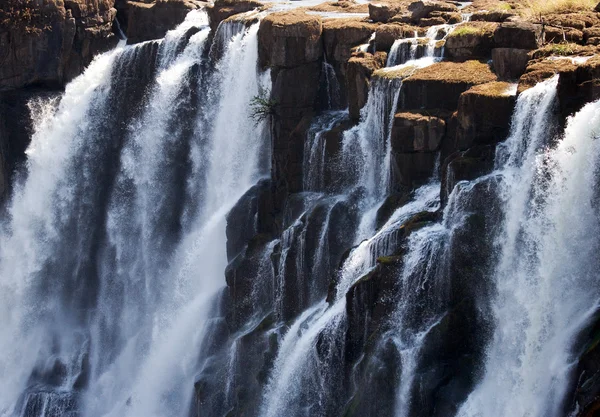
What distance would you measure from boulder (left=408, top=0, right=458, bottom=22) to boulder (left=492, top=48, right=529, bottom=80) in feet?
22.4

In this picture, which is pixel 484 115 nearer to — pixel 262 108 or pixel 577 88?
pixel 577 88

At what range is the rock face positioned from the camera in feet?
144

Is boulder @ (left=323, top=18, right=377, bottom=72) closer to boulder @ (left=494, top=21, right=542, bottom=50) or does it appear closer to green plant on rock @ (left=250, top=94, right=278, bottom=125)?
green plant on rock @ (left=250, top=94, right=278, bottom=125)

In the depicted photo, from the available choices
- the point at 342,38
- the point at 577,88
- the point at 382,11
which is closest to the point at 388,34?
the point at 342,38

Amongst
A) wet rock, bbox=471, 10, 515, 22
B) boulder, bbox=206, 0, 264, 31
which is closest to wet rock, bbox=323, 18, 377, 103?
wet rock, bbox=471, 10, 515, 22

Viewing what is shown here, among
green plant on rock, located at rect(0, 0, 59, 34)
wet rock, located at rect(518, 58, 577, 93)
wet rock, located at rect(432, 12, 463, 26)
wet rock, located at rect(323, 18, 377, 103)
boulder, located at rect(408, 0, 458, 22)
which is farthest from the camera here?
green plant on rock, located at rect(0, 0, 59, 34)

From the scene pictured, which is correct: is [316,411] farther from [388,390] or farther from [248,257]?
[248,257]

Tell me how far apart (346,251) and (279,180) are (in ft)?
22.3

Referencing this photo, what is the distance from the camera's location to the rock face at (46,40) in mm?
43906

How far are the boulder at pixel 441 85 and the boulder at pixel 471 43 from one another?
1.01 m

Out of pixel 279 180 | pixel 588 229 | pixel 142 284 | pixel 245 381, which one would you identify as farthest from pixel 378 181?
pixel 142 284

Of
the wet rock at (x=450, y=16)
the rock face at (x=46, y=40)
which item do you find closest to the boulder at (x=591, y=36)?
the wet rock at (x=450, y=16)

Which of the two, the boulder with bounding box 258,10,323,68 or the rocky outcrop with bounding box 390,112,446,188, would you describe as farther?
the boulder with bounding box 258,10,323,68

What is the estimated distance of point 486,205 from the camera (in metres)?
26.7
